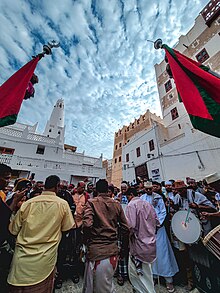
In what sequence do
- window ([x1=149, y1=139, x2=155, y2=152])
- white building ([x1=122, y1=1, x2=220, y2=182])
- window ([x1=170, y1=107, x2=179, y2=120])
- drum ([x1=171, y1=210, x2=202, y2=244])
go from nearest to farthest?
drum ([x1=171, y1=210, x2=202, y2=244]) < white building ([x1=122, y1=1, x2=220, y2=182]) < window ([x1=170, y1=107, x2=179, y2=120]) < window ([x1=149, y1=139, x2=155, y2=152])

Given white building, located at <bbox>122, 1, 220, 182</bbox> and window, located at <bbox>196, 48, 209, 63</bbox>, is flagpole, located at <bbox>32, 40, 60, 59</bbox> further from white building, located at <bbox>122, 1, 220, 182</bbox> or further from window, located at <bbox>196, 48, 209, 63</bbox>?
window, located at <bbox>196, 48, 209, 63</bbox>

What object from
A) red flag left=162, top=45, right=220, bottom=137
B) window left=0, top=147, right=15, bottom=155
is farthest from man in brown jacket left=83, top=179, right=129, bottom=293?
window left=0, top=147, right=15, bottom=155

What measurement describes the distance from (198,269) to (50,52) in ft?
17.9

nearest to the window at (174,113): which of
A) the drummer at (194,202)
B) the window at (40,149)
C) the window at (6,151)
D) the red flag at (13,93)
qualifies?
the drummer at (194,202)

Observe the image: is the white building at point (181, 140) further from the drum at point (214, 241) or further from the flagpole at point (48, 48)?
the flagpole at point (48, 48)

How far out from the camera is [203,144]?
31.8ft

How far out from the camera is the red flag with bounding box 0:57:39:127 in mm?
2069

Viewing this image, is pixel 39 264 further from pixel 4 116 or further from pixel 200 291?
pixel 200 291

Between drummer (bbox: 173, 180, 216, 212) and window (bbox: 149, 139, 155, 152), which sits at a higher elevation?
window (bbox: 149, 139, 155, 152)

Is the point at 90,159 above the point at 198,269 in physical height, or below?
above

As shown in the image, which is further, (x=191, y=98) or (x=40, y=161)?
(x=40, y=161)

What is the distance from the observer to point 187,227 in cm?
253

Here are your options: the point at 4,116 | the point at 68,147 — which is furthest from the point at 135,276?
the point at 68,147

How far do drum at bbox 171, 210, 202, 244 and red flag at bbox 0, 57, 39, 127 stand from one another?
360 centimetres
